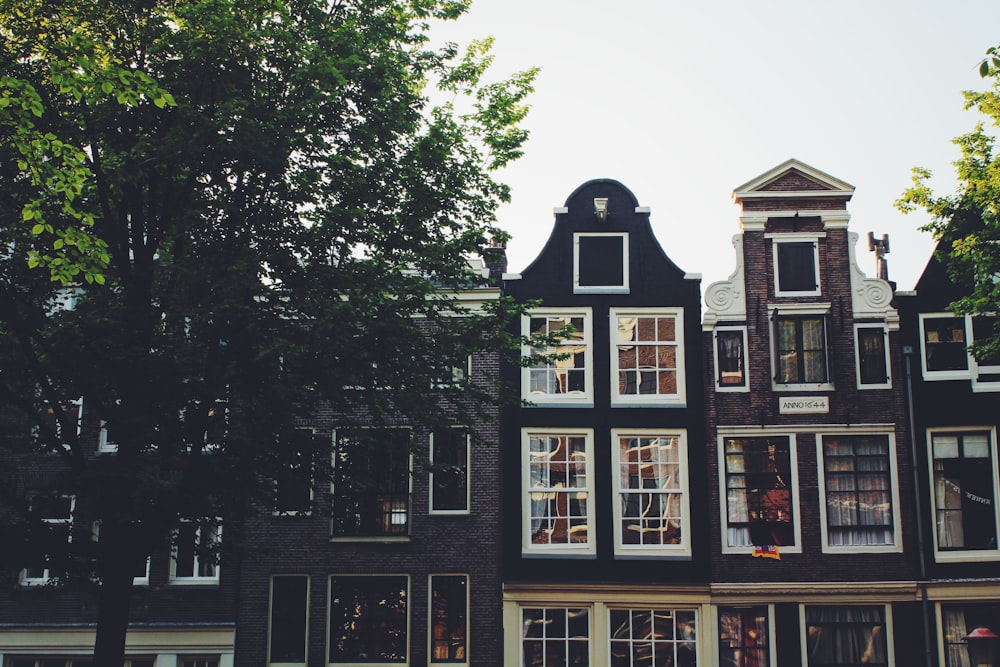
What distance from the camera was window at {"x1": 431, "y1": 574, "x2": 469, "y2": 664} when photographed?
23.1m

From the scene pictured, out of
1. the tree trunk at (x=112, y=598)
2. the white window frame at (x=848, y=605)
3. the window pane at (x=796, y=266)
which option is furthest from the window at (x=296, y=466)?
the window pane at (x=796, y=266)

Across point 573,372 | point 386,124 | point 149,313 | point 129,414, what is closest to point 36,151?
point 149,313

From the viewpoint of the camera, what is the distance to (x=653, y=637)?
22.9 m

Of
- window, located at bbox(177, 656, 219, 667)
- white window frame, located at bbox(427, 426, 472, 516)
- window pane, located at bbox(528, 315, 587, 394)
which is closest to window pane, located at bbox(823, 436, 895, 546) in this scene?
window pane, located at bbox(528, 315, 587, 394)

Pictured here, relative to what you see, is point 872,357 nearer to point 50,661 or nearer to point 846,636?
point 846,636

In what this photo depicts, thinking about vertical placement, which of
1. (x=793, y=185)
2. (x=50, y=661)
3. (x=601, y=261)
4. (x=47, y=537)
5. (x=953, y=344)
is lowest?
(x=50, y=661)

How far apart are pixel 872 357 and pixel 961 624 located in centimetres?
694

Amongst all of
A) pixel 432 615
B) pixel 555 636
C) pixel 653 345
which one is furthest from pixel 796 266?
pixel 432 615

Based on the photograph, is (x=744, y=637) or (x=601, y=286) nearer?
(x=744, y=637)

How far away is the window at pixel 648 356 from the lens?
24.4m

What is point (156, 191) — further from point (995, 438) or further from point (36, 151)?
point (995, 438)

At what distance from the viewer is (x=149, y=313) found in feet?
48.5

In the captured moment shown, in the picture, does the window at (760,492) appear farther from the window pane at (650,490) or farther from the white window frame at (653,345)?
the white window frame at (653,345)

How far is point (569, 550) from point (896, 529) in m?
8.30
